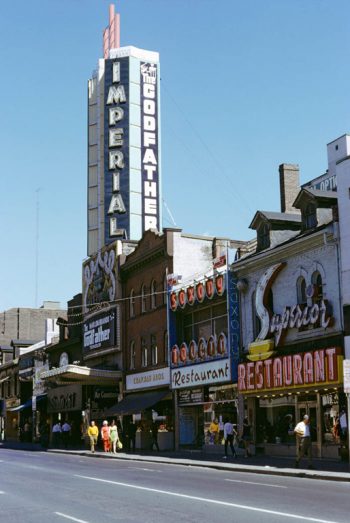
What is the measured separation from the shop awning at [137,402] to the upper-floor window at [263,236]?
36.6 feet

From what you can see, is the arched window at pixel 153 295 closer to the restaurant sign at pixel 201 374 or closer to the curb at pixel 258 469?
the restaurant sign at pixel 201 374

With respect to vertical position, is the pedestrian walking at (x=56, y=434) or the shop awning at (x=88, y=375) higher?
the shop awning at (x=88, y=375)

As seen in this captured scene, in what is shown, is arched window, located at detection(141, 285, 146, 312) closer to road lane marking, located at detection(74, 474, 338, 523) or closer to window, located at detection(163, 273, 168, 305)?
window, located at detection(163, 273, 168, 305)

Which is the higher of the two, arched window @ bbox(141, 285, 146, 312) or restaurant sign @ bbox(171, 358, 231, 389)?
arched window @ bbox(141, 285, 146, 312)

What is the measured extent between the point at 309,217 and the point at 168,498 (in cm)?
1899

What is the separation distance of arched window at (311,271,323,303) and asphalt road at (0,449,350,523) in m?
8.71

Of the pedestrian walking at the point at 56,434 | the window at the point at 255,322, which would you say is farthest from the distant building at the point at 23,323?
the window at the point at 255,322

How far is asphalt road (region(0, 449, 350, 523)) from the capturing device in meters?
13.3

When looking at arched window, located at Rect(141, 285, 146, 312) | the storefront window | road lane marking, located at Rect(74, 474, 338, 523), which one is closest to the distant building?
arched window, located at Rect(141, 285, 146, 312)

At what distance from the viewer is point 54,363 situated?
6538 centimetres

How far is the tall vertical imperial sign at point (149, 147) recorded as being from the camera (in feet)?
210

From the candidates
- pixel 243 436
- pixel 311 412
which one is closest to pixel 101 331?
pixel 243 436

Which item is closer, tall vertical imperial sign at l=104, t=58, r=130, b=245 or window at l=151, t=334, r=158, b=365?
window at l=151, t=334, r=158, b=365

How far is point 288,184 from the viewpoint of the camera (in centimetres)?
4100
